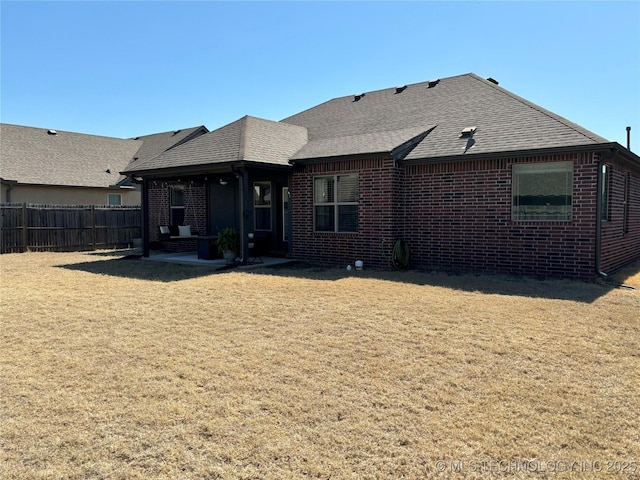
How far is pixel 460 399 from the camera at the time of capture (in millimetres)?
3656

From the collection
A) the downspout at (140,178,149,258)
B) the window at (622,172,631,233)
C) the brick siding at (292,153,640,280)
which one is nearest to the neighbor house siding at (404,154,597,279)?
Result: the brick siding at (292,153,640,280)

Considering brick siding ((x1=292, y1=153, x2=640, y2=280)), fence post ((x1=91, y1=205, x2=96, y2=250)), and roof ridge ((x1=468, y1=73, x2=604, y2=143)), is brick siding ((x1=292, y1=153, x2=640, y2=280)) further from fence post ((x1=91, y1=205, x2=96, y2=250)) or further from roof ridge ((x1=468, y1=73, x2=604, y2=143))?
fence post ((x1=91, y1=205, x2=96, y2=250))

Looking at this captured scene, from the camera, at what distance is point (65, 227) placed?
17016mm

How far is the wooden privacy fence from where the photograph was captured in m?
16.0

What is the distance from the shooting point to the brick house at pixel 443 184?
31.3 feet

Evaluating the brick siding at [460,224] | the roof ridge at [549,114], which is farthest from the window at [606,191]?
the roof ridge at [549,114]

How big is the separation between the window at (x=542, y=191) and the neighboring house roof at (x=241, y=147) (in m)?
Result: 5.64

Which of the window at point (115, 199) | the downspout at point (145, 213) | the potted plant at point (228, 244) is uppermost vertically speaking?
the window at point (115, 199)

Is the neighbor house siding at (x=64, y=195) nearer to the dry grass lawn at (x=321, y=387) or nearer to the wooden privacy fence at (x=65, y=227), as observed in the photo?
the wooden privacy fence at (x=65, y=227)

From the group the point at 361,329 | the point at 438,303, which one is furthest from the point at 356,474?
the point at 438,303

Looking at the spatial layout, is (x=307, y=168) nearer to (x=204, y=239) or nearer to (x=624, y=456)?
(x=204, y=239)

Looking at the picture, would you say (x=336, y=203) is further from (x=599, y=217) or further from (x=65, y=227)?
(x=65, y=227)

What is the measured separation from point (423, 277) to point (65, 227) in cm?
1367

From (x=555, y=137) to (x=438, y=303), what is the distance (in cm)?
505
